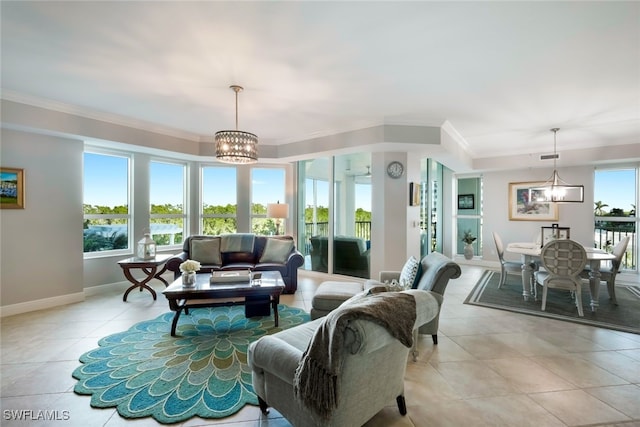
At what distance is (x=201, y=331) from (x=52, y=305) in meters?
2.53

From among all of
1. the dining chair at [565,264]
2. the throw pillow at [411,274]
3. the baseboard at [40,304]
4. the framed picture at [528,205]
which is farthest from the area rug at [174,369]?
the framed picture at [528,205]

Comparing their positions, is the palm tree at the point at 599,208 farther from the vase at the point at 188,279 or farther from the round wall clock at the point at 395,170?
the vase at the point at 188,279

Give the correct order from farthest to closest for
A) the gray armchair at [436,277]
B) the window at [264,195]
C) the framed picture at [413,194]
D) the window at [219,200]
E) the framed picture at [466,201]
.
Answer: the framed picture at [466,201] → the window at [264,195] → the window at [219,200] → the framed picture at [413,194] → the gray armchair at [436,277]

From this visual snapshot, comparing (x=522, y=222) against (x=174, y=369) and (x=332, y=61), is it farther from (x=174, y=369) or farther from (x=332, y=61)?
(x=174, y=369)

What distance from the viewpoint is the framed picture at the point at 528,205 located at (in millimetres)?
6367

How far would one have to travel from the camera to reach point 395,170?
15.8 ft

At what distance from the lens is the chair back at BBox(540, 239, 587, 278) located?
3680 mm

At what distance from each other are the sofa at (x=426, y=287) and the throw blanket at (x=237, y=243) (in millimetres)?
2293

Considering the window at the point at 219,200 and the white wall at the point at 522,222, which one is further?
the window at the point at 219,200

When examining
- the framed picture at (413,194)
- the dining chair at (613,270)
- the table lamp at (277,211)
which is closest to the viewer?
the dining chair at (613,270)

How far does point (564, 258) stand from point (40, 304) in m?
7.07

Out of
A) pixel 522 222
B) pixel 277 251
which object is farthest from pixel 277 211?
pixel 522 222

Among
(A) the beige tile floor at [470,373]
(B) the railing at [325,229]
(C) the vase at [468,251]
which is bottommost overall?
(A) the beige tile floor at [470,373]

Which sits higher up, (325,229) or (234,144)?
(234,144)
